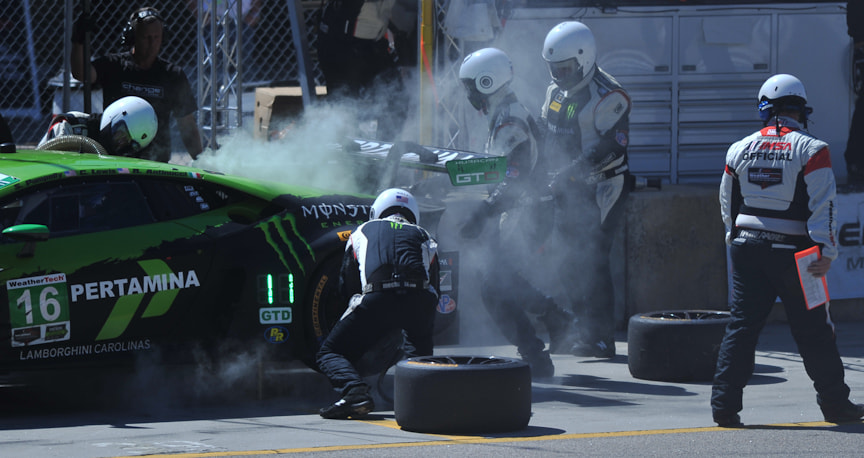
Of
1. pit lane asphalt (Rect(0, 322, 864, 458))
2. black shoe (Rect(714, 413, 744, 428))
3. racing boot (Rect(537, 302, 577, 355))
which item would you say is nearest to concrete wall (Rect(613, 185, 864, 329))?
racing boot (Rect(537, 302, 577, 355))

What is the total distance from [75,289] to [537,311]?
10.5ft

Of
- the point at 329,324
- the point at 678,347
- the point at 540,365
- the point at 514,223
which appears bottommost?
the point at 540,365

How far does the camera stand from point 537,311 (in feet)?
27.2

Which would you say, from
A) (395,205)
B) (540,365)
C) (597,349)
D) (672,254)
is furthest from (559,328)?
(395,205)

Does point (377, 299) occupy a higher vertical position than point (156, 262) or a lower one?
lower

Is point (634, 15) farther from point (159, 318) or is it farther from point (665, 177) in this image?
point (159, 318)

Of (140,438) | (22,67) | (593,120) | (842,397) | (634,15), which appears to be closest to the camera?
(140,438)

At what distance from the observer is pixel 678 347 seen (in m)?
7.78

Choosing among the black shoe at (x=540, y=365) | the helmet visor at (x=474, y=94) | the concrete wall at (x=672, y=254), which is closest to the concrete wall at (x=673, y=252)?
the concrete wall at (x=672, y=254)

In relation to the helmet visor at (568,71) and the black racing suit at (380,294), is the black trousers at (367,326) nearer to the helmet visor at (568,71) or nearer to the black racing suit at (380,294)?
the black racing suit at (380,294)

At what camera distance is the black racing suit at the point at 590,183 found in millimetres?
8836

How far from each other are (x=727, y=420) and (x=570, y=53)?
11.1 ft

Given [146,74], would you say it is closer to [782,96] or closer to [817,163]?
[782,96]

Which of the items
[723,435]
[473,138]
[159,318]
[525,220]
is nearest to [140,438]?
[159,318]
